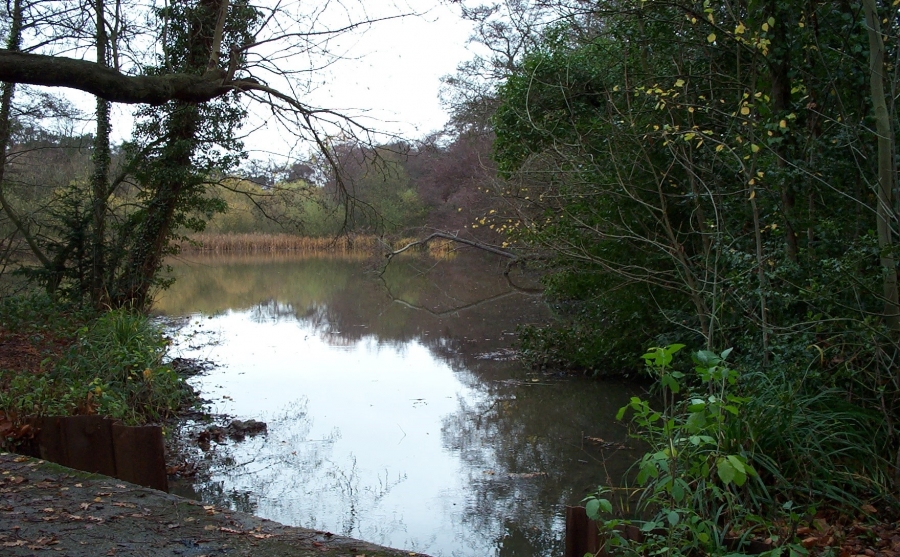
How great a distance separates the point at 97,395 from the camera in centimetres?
729

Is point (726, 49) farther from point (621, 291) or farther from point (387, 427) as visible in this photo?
point (387, 427)

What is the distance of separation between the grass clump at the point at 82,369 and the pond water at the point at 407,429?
3.21ft

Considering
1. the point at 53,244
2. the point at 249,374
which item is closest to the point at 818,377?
the point at 249,374

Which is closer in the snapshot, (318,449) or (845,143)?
(845,143)

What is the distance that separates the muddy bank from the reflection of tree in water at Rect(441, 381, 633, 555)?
195 cm

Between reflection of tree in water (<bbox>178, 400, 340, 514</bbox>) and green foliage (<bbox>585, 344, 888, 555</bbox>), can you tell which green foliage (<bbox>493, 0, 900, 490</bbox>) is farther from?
reflection of tree in water (<bbox>178, 400, 340, 514</bbox>)

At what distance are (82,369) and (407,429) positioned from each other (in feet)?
11.4

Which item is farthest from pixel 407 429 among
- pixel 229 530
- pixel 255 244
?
pixel 255 244

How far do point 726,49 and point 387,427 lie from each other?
17.5ft

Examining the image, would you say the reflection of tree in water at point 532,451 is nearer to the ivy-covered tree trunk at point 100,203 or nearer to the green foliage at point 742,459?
the green foliage at point 742,459

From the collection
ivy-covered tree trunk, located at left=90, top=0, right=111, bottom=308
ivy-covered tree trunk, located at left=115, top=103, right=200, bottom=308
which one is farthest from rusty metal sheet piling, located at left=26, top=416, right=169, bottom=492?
ivy-covered tree trunk, located at left=115, top=103, right=200, bottom=308

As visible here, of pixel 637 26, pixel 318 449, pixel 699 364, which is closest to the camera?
pixel 699 364

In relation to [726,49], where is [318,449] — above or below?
below

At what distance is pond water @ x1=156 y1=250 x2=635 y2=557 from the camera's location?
6.40 meters
